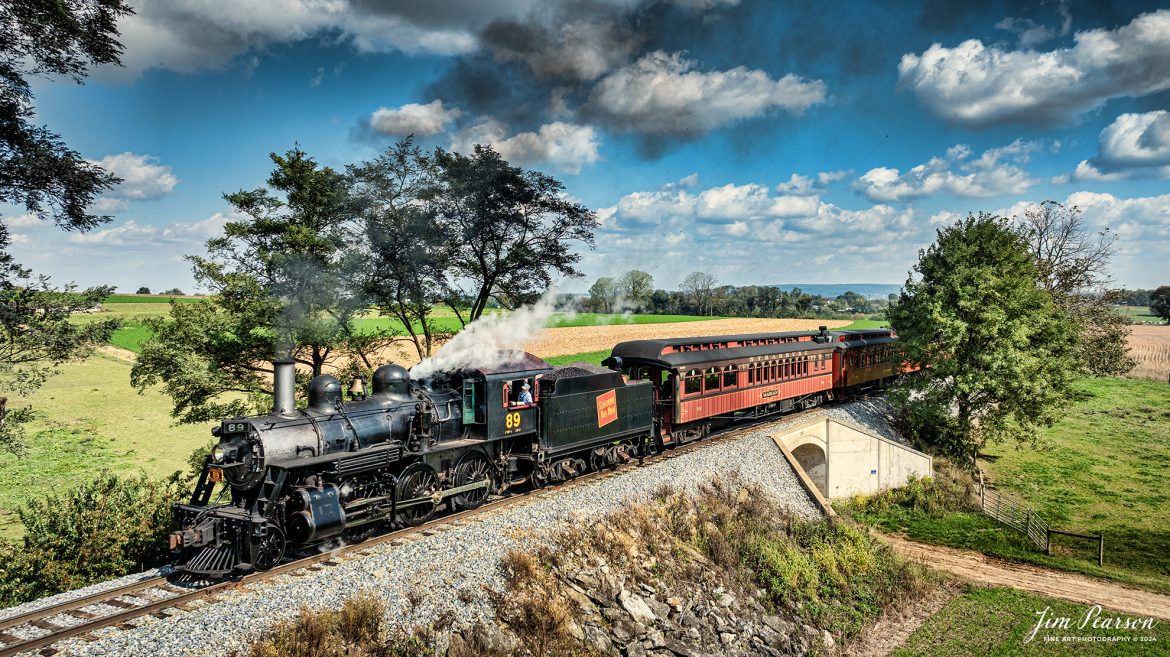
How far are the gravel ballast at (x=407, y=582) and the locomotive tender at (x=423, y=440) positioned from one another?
808 mm

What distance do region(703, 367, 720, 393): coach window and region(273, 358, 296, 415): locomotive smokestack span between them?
13610 millimetres

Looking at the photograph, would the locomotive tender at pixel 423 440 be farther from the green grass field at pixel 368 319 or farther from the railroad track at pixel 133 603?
the green grass field at pixel 368 319

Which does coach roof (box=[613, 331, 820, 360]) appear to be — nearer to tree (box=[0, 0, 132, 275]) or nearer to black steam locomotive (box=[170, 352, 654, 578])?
black steam locomotive (box=[170, 352, 654, 578])

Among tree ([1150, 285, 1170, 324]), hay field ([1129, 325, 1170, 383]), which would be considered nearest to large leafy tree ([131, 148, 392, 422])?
hay field ([1129, 325, 1170, 383])

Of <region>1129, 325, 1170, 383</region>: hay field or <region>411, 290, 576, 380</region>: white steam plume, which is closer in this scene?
<region>411, 290, 576, 380</region>: white steam plume

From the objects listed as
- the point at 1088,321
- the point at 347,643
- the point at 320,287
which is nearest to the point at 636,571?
the point at 347,643

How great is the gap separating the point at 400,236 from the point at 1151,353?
83485mm

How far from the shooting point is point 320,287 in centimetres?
1934

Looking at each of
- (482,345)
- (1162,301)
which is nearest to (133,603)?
(482,345)

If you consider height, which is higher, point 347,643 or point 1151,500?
point 347,643

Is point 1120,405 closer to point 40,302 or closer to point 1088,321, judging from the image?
point 1088,321

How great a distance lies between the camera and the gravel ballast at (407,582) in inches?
325

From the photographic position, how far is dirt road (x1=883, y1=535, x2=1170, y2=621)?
53.8 feet

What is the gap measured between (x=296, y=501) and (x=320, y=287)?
9926 mm
